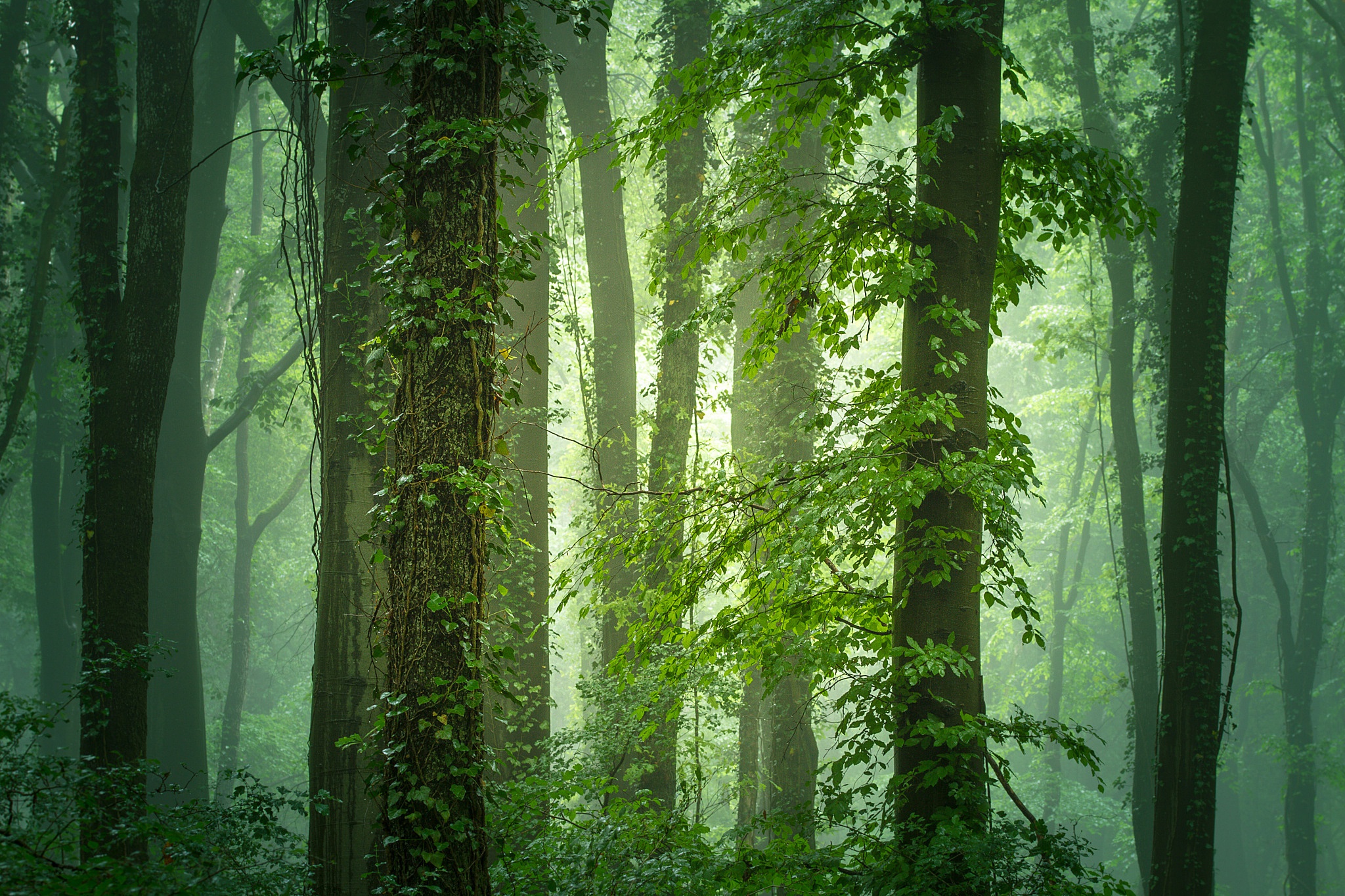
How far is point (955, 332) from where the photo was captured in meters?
4.16

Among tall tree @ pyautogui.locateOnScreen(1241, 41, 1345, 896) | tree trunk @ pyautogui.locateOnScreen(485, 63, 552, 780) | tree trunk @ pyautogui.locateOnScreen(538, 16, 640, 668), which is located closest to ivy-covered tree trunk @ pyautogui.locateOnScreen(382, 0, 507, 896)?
tree trunk @ pyautogui.locateOnScreen(485, 63, 552, 780)

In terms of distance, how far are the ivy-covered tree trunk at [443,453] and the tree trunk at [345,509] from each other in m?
1.45

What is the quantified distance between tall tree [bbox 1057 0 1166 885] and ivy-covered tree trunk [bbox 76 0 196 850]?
13.2 m

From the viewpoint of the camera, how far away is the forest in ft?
12.6

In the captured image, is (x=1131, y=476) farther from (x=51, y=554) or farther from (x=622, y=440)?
(x=51, y=554)

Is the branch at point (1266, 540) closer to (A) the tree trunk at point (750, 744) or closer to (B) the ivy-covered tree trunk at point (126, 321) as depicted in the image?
(A) the tree trunk at point (750, 744)

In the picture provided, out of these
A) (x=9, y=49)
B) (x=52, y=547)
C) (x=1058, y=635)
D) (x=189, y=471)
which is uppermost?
(x=9, y=49)

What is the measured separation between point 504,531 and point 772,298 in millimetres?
2159

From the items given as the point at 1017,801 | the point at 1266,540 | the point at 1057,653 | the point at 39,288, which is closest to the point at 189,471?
the point at 39,288

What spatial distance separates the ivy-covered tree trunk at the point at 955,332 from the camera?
4195 mm

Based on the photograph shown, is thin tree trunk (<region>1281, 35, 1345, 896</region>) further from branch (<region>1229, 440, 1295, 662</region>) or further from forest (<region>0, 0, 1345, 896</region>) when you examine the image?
branch (<region>1229, 440, 1295, 662</region>)

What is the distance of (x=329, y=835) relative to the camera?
18.1 ft

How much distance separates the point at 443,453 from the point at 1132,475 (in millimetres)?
14653

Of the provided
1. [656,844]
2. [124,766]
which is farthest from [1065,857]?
[124,766]
